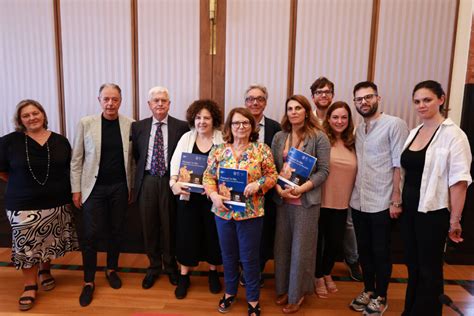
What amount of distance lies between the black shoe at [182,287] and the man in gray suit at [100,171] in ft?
2.17

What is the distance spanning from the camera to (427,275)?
1.87m

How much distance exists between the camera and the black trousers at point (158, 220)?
250 cm

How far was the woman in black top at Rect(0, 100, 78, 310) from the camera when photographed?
7.61 feet

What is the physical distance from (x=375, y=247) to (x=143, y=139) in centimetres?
191

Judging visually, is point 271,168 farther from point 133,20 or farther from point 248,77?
point 133,20

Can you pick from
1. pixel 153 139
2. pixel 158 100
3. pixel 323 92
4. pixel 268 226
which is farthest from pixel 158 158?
pixel 323 92

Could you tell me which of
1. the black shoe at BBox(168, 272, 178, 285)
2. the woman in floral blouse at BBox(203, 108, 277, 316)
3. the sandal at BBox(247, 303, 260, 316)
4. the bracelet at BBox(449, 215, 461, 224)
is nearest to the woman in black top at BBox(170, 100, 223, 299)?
the black shoe at BBox(168, 272, 178, 285)

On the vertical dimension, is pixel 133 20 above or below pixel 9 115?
above

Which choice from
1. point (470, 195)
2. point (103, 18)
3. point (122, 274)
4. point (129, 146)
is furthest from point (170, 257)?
point (470, 195)

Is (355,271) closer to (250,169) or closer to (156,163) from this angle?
(250,169)

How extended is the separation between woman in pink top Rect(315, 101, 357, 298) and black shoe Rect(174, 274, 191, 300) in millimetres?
1150

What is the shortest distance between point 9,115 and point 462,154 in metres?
4.04

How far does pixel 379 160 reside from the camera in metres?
2.10

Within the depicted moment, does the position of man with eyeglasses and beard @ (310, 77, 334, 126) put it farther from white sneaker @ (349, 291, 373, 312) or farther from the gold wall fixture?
white sneaker @ (349, 291, 373, 312)
